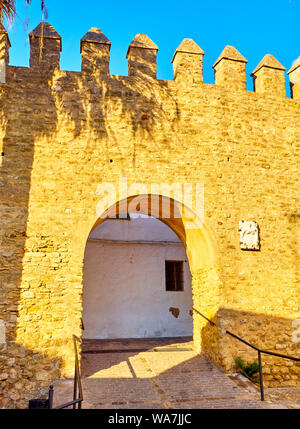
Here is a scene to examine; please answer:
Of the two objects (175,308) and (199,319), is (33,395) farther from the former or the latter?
(175,308)

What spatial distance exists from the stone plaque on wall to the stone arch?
2.18 ft

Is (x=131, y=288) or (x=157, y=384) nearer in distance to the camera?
(x=157, y=384)

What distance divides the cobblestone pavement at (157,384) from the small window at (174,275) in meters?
4.63

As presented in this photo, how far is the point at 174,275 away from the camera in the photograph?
1345cm

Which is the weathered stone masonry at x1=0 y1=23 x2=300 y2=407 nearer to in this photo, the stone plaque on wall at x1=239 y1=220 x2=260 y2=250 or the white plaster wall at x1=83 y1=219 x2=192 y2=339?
the stone plaque on wall at x1=239 y1=220 x2=260 y2=250

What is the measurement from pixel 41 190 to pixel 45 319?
2.37 metres

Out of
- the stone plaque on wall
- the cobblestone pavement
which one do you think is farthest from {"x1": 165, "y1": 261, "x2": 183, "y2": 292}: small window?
the stone plaque on wall

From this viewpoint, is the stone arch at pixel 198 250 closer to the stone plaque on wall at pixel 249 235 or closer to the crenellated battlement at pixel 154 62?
the stone plaque on wall at pixel 249 235

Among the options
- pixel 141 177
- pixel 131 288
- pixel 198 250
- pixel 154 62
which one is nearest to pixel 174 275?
pixel 131 288

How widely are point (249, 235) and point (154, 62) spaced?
4.22m

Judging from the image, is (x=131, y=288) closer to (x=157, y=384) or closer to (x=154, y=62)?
(x=157, y=384)

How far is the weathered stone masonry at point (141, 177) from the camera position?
6863 millimetres

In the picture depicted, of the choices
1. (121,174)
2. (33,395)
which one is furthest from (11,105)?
(33,395)
